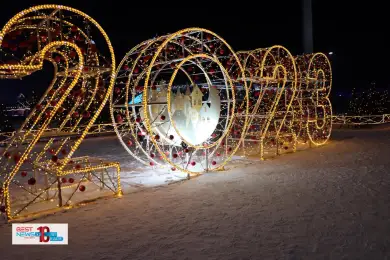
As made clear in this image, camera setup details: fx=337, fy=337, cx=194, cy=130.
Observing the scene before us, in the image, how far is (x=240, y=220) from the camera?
521 centimetres

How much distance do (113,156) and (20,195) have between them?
495 cm

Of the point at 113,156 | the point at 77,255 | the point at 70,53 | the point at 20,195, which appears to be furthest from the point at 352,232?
the point at 113,156

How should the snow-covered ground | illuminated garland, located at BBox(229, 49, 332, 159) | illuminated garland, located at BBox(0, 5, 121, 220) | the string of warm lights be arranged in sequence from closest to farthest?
the snow-covered ground, illuminated garland, located at BBox(0, 5, 121, 220), the string of warm lights, illuminated garland, located at BBox(229, 49, 332, 159)

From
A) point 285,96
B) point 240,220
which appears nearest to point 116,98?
point 240,220

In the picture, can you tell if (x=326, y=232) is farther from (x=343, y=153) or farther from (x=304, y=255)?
(x=343, y=153)

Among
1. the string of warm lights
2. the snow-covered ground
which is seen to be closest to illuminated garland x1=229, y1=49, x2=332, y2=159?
the string of warm lights

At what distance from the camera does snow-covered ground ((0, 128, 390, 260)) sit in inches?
166

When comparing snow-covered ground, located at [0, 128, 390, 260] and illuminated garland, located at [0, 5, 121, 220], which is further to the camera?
Result: illuminated garland, located at [0, 5, 121, 220]

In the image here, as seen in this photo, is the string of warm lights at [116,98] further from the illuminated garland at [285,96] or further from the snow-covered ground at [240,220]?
the snow-covered ground at [240,220]

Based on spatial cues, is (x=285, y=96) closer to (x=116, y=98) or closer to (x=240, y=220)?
(x=116, y=98)

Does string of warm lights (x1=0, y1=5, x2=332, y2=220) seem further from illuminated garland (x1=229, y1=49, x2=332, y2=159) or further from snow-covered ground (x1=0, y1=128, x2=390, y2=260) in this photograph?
snow-covered ground (x1=0, y1=128, x2=390, y2=260)

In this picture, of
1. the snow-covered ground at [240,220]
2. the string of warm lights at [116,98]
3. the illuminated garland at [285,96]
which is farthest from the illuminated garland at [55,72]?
the illuminated garland at [285,96]

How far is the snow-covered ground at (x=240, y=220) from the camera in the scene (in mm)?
4207

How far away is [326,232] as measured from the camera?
4.65 meters
